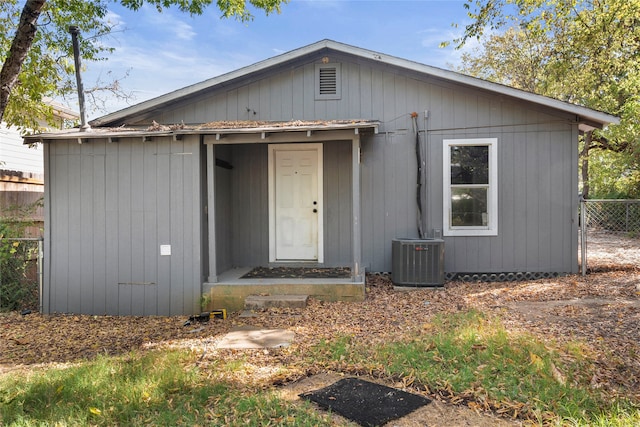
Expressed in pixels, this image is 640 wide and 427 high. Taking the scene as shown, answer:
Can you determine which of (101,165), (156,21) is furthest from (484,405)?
(156,21)

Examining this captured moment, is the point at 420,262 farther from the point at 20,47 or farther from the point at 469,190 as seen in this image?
the point at 20,47

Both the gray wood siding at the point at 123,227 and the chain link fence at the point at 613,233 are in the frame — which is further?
the chain link fence at the point at 613,233

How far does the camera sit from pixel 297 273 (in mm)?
7398

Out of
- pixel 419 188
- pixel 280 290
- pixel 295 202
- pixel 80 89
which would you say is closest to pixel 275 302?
pixel 280 290

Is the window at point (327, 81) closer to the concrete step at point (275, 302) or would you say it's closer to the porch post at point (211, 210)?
the porch post at point (211, 210)

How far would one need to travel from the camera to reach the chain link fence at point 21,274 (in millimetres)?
6801

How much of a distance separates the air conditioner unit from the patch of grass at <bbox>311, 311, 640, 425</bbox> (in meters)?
2.17

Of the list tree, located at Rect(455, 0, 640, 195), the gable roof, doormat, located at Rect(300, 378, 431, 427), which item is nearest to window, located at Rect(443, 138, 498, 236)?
the gable roof

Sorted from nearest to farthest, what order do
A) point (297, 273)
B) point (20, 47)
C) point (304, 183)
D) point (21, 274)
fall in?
point (20, 47) → point (21, 274) → point (297, 273) → point (304, 183)

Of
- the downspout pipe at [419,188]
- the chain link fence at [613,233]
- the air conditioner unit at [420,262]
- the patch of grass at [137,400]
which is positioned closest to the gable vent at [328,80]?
the downspout pipe at [419,188]

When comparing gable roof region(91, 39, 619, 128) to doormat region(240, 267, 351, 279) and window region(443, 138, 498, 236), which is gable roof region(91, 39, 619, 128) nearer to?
window region(443, 138, 498, 236)

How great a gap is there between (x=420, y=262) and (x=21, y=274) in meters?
6.20

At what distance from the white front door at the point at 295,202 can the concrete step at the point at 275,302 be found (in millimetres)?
1865

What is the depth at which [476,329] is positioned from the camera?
468 cm
